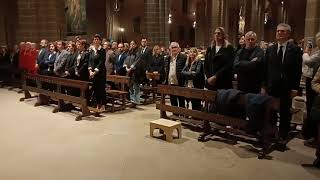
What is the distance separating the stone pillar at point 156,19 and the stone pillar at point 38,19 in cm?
375

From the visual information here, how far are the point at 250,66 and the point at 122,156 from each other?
2.49m

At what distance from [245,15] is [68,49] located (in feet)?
68.6

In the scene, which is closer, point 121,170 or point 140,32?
point 121,170

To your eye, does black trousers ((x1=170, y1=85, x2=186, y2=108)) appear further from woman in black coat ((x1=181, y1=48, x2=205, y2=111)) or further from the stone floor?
the stone floor

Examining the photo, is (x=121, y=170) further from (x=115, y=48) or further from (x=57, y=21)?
(x=57, y=21)

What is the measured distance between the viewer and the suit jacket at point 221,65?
620cm

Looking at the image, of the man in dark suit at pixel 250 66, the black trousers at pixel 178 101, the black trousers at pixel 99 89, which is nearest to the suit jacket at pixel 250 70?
the man in dark suit at pixel 250 66

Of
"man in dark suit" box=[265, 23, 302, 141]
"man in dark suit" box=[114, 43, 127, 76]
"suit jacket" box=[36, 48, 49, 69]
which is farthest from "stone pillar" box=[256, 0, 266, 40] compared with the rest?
"man in dark suit" box=[265, 23, 302, 141]

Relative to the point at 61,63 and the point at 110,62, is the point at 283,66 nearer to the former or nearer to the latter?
the point at 61,63

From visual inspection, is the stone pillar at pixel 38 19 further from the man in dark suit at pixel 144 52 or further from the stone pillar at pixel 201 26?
the stone pillar at pixel 201 26

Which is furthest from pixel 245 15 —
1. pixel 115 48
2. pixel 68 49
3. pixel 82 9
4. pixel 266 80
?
pixel 266 80

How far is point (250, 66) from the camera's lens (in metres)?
5.74

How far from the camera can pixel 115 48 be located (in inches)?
444

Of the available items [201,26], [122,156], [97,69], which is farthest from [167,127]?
[201,26]
